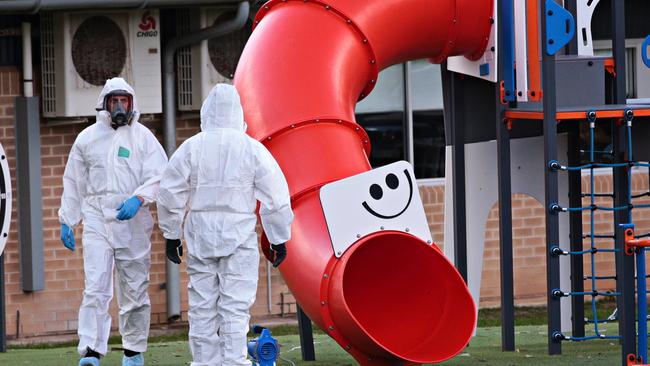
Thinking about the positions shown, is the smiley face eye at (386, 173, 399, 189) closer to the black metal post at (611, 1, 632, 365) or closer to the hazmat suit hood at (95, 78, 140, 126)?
the black metal post at (611, 1, 632, 365)

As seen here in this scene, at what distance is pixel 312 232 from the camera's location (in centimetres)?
916

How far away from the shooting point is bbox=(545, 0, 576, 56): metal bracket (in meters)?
10.2

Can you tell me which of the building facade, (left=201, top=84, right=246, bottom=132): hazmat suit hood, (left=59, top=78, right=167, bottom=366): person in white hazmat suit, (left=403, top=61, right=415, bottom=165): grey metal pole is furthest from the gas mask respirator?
(left=403, top=61, right=415, bottom=165): grey metal pole

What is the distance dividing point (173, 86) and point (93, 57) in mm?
852

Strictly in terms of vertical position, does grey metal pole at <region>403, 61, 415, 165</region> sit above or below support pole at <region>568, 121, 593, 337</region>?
above

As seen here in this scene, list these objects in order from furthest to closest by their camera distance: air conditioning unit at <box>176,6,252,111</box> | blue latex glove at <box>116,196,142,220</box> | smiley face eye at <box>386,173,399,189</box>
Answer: air conditioning unit at <box>176,6,252,111</box>, blue latex glove at <box>116,196,142,220</box>, smiley face eye at <box>386,173,399,189</box>

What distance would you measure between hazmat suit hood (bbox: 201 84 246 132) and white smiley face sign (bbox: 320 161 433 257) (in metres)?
0.67

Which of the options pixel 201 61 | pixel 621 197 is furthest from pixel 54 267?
pixel 621 197

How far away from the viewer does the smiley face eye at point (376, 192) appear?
29.9ft

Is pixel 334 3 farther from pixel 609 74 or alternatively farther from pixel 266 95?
pixel 609 74

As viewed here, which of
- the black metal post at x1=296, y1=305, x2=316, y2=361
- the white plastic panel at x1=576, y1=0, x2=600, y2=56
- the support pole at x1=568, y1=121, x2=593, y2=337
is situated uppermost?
the white plastic panel at x1=576, y1=0, x2=600, y2=56

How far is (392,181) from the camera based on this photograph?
916cm

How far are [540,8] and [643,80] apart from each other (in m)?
2.32

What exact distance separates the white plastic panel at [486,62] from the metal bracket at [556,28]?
1.88 ft
